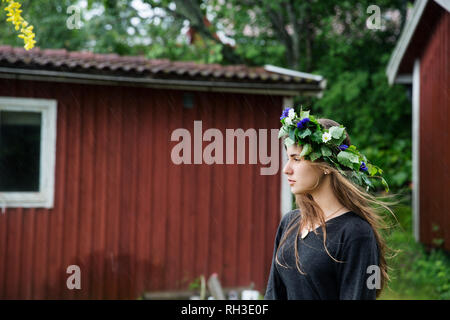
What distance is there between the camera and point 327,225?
83.1 inches

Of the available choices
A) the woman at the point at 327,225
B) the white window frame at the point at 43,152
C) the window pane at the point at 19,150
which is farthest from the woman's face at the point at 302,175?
the window pane at the point at 19,150

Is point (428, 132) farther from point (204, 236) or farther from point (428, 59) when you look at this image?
point (204, 236)

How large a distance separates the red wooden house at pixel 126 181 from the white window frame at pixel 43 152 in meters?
0.01

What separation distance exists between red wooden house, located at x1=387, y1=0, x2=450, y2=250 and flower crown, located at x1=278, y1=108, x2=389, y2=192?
17.9 feet

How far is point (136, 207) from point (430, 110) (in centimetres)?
528

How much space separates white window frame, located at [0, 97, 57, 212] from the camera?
21.0 feet

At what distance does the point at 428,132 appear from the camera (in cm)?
824

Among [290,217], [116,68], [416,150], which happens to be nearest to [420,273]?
[416,150]

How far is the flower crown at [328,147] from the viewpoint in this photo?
2204mm

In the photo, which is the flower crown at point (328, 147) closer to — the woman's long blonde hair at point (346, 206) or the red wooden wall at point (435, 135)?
the woman's long blonde hair at point (346, 206)

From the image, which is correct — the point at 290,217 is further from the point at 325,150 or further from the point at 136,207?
the point at 136,207

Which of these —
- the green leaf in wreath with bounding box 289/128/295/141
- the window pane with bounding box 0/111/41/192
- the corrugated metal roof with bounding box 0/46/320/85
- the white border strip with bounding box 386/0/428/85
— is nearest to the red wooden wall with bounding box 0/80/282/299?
the window pane with bounding box 0/111/41/192

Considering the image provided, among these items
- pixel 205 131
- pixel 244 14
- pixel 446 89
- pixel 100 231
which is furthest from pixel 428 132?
pixel 244 14
